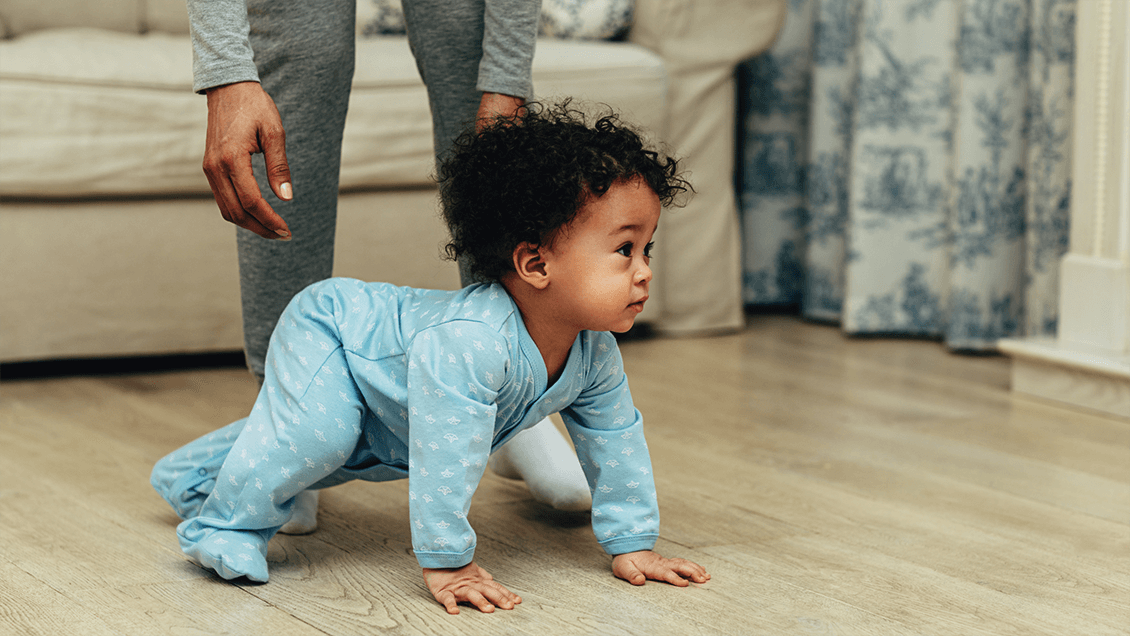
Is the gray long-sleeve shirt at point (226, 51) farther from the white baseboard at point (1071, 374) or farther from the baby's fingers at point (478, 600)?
the white baseboard at point (1071, 374)

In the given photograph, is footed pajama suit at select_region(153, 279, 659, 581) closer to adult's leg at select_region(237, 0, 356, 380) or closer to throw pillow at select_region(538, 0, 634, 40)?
adult's leg at select_region(237, 0, 356, 380)

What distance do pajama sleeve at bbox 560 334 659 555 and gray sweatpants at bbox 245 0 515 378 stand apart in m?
0.28

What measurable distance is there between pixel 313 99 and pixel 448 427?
37 centimetres

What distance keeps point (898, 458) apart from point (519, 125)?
2.21 feet

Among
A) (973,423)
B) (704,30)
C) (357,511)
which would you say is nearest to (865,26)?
(704,30)

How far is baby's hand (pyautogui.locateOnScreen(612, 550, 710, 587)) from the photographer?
36.2 inches

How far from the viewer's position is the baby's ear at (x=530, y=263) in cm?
88

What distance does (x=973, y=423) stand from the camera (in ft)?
4.95

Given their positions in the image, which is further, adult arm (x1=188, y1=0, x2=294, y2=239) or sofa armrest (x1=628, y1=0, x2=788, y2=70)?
sofa armrest (x1=628, y1=0, x2=788, y2=70)

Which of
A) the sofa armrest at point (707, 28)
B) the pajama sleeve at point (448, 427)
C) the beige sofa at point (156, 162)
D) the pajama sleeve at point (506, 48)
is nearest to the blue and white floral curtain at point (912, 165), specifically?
the sofa armrest at point (707, 28)

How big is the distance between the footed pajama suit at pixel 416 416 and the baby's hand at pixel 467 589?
1cm

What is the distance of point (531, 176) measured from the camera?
0.86m

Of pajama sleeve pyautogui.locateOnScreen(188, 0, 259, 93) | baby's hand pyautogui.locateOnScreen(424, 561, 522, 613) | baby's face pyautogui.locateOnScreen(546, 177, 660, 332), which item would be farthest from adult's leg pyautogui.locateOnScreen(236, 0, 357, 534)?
baby's face pyautogui.locateOnScreen(546, 177, 660, 332)

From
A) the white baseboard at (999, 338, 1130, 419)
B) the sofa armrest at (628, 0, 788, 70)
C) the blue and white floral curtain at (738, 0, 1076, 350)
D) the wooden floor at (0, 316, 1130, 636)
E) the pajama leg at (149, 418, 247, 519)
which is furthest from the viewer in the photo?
the sofa armrest at (628, 0, 788, 70)
